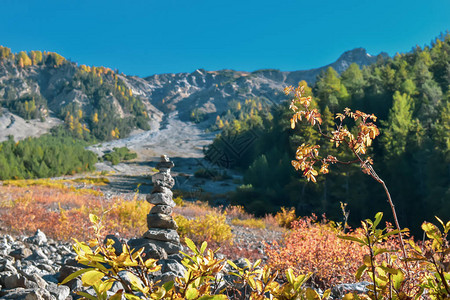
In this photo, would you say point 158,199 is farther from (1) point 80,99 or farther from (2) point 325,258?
(1) point 80,99

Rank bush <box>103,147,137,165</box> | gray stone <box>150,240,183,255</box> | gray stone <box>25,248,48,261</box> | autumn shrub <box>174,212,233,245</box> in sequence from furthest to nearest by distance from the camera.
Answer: bush <box>103,147,137,165</box> < autumn shrub <box>174,212,233,245</box> < gray stone <box>150,240,183,255</box> < gray stone <box>25,248,48,261</box>

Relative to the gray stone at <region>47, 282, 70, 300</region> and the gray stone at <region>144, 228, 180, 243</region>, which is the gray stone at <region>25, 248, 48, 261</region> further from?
the gray stone at <region>47, 282, 70, 300</region>

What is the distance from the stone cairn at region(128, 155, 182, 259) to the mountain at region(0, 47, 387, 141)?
8218 cm

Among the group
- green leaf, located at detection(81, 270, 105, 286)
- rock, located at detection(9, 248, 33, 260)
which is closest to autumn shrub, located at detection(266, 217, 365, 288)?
green leaf, located at detection(81, 270, 105, 286)

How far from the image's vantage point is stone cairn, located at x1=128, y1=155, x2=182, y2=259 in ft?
19.0

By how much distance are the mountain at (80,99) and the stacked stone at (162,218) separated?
8218cm

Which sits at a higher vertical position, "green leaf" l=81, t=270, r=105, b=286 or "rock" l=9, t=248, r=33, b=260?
"green leaf" l=81, t=270, r=105, b=286

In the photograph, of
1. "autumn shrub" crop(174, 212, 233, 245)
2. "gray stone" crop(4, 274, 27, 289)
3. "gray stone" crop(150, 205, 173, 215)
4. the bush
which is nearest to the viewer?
"gray stone" crop(4, 274, 27, 289)

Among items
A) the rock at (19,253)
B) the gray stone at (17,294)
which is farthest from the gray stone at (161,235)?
Result: the gray stone at (17,294)

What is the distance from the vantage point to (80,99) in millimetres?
118938

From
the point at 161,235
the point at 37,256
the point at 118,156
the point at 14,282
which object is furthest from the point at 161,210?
the point at 118,156

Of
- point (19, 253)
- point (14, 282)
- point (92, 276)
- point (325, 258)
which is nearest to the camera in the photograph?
point (92, 276)

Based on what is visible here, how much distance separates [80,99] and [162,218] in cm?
12809

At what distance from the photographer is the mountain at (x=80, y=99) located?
9281cm
